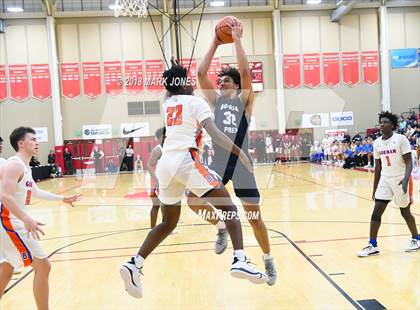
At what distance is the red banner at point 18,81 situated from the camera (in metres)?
22.8

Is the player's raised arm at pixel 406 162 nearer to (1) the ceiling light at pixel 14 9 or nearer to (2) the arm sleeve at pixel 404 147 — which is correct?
(2) the arm sleeve at pixel 404 147

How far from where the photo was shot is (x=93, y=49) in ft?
76.5

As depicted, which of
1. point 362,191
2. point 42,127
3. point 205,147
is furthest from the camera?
point 42,127

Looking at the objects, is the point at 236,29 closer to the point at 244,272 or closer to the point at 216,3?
the point at 244,272

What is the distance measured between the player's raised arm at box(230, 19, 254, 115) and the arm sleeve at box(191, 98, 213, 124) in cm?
57

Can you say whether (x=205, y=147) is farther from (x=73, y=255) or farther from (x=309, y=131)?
(x=73, y=255)

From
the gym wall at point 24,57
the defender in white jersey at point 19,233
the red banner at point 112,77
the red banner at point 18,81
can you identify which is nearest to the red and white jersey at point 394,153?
the defender in white jersey at point 19,233

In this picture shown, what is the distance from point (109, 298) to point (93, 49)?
20.8 meters

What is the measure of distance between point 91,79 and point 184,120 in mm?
21072

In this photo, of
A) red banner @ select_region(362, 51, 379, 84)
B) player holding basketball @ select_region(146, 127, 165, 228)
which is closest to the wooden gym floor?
player holding basketball @ select_region(146, 127, 165, 228)

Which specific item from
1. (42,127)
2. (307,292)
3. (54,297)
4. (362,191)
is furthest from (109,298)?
(42,127)

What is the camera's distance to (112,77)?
23219 mm

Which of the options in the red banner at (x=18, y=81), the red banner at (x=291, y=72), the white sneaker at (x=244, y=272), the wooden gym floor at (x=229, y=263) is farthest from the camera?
the red banner at (x=291, y=72)

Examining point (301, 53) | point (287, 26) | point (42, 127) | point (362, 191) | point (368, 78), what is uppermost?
point (287, 26)
